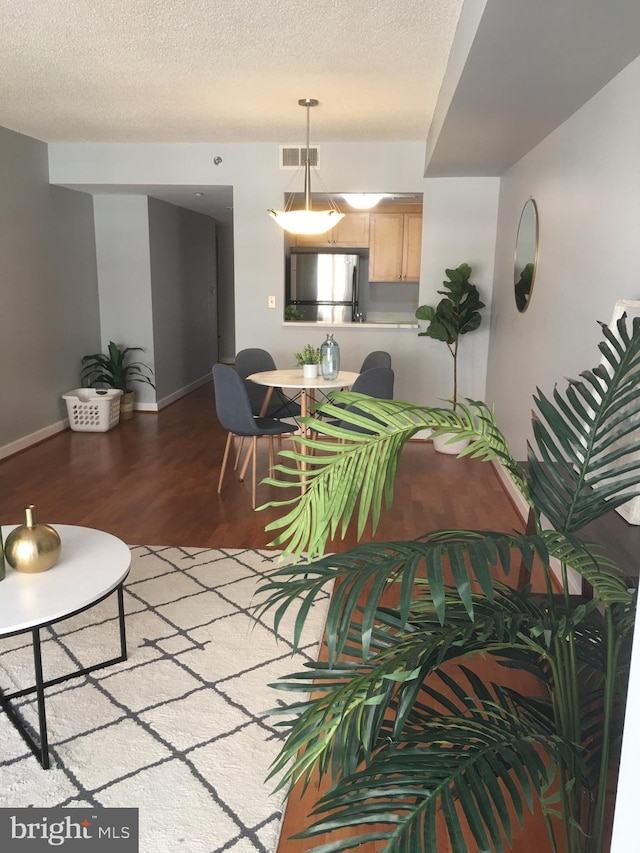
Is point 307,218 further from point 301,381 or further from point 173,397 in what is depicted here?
point 173,397

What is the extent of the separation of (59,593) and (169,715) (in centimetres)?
54

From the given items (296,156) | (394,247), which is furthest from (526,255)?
(394,247)

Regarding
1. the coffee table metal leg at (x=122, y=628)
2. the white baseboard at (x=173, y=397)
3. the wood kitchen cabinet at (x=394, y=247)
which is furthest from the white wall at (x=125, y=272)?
the coffee table metal leg at (x=122, y=628)

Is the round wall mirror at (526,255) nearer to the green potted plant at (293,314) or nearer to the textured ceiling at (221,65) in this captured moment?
the textured ceiling at (221,65)

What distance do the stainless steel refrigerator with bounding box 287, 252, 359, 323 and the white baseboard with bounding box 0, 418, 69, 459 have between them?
8.81ft

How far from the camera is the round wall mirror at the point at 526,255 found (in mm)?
4129

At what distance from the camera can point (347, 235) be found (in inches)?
289

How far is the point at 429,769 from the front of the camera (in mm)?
971

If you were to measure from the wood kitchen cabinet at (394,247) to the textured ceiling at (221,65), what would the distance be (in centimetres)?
193

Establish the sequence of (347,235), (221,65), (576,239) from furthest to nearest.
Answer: (347,235) → (221,65) → (576,239)

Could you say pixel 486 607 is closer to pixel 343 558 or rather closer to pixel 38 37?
pixel 343 558

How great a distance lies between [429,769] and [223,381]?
3328 mm

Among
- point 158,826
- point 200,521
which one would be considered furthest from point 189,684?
point 200,521

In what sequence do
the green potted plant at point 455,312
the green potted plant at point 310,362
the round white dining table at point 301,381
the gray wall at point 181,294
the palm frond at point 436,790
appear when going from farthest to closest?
1. the gray wall at point 181,294
2. the green potted plant at point 455,312
3. the green potted plant at point 310,362
4. the round white dining table at point 301,381
5. the palm frond at point 436,790
